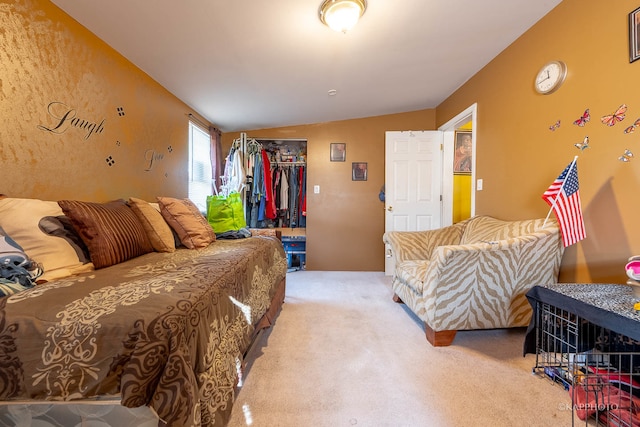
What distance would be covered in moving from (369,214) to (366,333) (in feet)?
7.14

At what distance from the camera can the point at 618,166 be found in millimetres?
1505

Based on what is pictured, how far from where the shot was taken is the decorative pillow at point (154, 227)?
5.70ft

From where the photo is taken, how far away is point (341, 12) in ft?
5.31

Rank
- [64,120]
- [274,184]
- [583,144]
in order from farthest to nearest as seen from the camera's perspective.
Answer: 1. [274,184]
2. [583,144]
3. [64,120]

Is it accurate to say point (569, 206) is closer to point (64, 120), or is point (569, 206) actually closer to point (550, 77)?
point (550, 77)

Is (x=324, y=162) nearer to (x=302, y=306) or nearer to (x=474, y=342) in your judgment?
(x=302, y=306)

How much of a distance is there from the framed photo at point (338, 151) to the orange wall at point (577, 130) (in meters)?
1.85

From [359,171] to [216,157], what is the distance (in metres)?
1.98

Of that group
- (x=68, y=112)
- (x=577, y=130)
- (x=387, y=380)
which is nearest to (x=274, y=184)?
(x=68, y=112)

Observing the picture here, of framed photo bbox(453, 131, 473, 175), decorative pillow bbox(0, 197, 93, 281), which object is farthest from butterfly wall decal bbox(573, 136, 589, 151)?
decorative pillow bbox(0, 197, 93, 281)

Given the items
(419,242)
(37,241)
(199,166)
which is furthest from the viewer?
(199,166)

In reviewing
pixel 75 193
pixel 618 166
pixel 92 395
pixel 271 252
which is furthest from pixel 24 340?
pixel 618 166

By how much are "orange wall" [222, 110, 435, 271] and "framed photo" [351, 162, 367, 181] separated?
5cm

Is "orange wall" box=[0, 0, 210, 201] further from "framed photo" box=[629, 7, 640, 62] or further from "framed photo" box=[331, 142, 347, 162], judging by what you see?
"framed photo" box=[629, 7, 640, 62]
